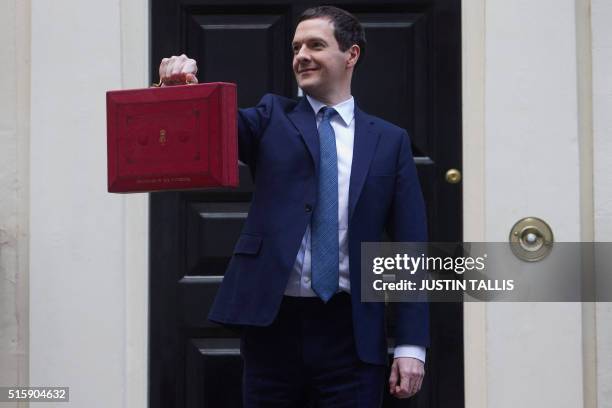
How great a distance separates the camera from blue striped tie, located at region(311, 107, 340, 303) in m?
4.05

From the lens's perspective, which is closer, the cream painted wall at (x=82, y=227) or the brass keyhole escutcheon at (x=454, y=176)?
the cream painted wall at (x=82, y=227)

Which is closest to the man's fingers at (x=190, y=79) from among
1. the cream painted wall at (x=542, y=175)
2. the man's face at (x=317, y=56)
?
the man's face at (x=317, y=56)

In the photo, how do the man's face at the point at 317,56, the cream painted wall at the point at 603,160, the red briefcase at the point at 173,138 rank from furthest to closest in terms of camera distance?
the cream painted wall at the point at 603,160 → the man's face at the point at 317,56 → the red briefcase at the point at 173,138

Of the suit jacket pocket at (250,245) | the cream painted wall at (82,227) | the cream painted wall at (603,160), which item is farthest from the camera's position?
the cream painted wall at (82,227)

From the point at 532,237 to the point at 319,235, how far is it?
183 centimetres

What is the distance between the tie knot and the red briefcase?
0.36m

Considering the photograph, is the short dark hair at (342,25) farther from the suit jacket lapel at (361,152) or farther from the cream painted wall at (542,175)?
→ the cream painted wall at (542,175)

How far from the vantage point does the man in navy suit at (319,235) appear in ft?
13.4

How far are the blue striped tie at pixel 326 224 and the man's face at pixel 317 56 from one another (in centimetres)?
14

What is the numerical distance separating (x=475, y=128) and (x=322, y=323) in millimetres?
1962

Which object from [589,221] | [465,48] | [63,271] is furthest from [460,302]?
[63,271]

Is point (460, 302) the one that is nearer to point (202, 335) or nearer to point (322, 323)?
point (202, 335)

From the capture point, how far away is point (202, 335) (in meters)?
5.88

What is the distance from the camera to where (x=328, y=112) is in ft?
14.1
